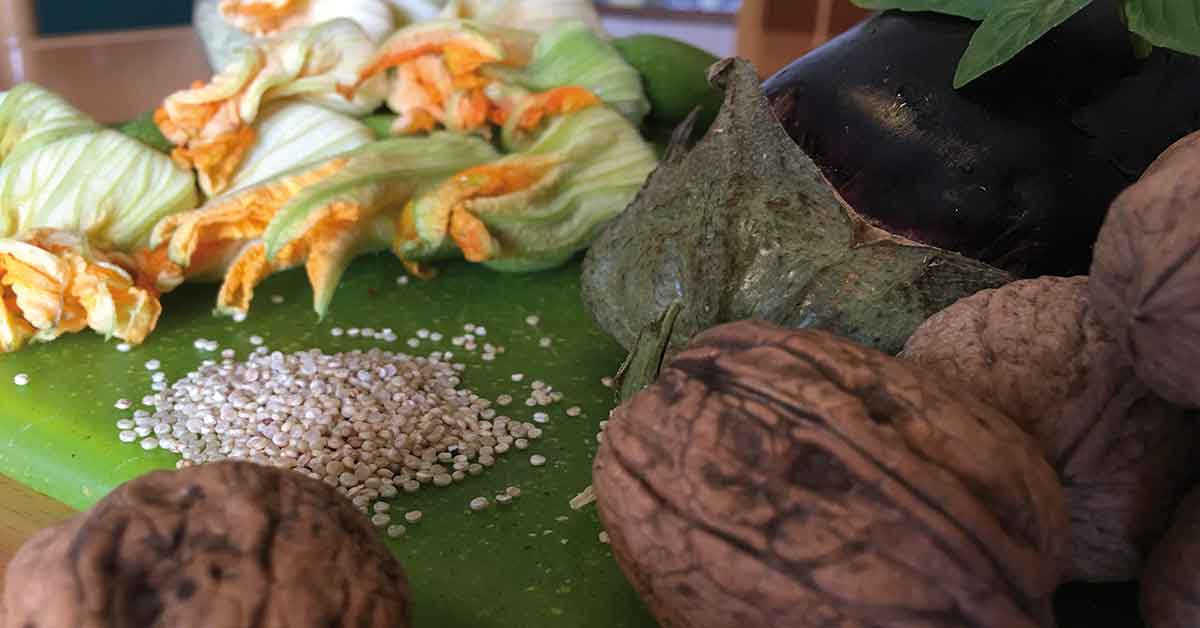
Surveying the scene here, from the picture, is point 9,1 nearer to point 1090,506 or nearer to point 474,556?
point 474,556

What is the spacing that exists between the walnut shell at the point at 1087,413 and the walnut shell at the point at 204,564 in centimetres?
32

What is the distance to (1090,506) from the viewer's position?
582mm

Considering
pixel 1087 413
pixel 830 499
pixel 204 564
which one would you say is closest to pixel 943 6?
pixel 1087 413

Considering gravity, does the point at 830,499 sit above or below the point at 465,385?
above

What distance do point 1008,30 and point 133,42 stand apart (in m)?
2.40

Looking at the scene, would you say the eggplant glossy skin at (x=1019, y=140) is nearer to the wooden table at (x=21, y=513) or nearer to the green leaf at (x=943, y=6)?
the green leaf at (x=943, y=6)

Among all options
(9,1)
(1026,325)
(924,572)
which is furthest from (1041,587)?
(9,1)

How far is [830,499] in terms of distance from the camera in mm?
468

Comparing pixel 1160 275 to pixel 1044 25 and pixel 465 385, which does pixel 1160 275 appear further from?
pixel 465 385

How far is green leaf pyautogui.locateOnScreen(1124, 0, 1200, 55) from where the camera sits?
24.9 inches

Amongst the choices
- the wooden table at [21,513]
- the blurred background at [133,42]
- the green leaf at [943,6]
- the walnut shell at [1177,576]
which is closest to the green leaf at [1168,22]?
the green leaf at [943,6]

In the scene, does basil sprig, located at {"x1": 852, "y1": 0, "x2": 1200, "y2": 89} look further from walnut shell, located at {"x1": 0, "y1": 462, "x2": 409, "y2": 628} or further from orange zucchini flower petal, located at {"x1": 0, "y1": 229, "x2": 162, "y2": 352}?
orange zucchini flower petal, located at {"x1": 0, "y1": 229, "x2": 162, "y2": 352}

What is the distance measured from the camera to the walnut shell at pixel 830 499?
1.51 ft

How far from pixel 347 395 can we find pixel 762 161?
15.5 inches
